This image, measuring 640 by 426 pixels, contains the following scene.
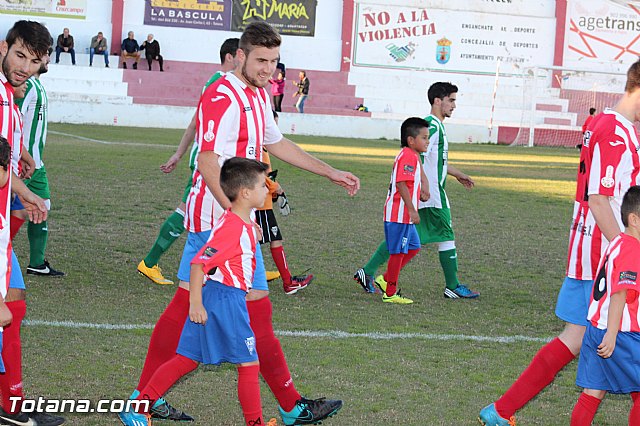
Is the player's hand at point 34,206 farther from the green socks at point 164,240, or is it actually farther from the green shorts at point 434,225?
the green shorts at point 434,225

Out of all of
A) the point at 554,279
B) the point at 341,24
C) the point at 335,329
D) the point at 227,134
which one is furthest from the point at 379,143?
the point at 227,134

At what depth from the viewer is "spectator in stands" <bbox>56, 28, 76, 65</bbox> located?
3591 centimetres

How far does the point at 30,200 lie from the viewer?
14.0 ft

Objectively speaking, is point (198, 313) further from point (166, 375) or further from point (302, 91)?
point (302, 91)

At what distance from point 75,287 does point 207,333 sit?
3609 millimetres

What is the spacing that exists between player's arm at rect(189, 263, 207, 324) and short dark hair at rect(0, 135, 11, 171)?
2.77 ft

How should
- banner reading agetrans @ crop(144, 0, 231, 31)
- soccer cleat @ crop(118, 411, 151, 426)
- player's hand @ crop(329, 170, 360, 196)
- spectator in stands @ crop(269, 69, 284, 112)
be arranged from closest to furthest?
soccer cleat @ crop(118, 411, 151, 426)
player's hand @ crop(329, 170, 360, 196)
spectator in stands @ crop(269, 69, 284, 112)
banner reading agetrans @ crop(144, 0, 231, 31)

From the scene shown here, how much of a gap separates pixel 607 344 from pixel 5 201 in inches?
98.9

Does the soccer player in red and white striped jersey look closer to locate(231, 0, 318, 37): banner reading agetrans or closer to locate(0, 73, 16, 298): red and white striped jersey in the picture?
locate(0, 73, 16, 298): red and white striped jersey

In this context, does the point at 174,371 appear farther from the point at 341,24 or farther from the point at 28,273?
the point at 341,24

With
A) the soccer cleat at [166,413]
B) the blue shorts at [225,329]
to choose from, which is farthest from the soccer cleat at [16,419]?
the blue shorts at [225,329]

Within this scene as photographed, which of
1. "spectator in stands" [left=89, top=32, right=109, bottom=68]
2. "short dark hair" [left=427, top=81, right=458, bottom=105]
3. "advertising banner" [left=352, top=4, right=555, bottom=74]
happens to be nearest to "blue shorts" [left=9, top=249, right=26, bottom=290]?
"short dark hair" [left=427, top=81, right=458, bottom=105]

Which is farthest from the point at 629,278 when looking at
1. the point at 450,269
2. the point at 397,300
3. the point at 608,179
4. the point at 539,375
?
the point at 450,269

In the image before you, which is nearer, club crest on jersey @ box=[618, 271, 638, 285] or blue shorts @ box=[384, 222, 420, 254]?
club crest on jersey @ box=[618, 271, 638, 285]
